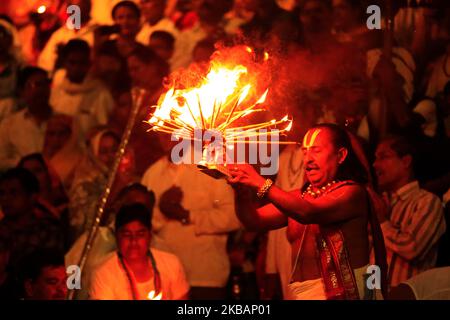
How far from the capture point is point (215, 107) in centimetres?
572

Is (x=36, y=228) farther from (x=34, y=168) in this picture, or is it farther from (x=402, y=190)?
(x=402, y=190)

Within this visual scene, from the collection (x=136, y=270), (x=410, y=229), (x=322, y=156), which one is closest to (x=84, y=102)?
(x=136, y=270)

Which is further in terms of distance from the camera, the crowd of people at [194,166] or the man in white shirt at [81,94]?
the man in white shirt at [81,94]

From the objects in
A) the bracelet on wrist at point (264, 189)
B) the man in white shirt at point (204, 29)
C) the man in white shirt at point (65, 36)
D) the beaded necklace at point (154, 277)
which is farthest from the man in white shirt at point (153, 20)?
the bracelet on wrist at point (264, 189)

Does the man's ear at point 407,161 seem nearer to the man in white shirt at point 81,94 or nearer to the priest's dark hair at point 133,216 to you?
the priest's dark hair at point 133,216

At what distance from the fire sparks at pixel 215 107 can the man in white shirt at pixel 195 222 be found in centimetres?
164

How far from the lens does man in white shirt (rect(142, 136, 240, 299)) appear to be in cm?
777

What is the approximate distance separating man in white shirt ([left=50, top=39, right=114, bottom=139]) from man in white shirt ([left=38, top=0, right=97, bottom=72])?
0.30ft

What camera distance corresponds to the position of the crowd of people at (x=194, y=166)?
658cm

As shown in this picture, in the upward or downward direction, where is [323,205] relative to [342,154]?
downward

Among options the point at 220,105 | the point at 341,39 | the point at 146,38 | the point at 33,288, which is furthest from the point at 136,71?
the point at 220,105

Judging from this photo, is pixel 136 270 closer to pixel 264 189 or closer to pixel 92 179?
pixel 92 179

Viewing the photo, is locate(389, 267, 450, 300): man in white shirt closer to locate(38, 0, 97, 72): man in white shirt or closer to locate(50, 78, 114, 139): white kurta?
locate(50, 78, 114, 139): white kurta

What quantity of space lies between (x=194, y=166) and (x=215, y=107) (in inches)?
78.3
